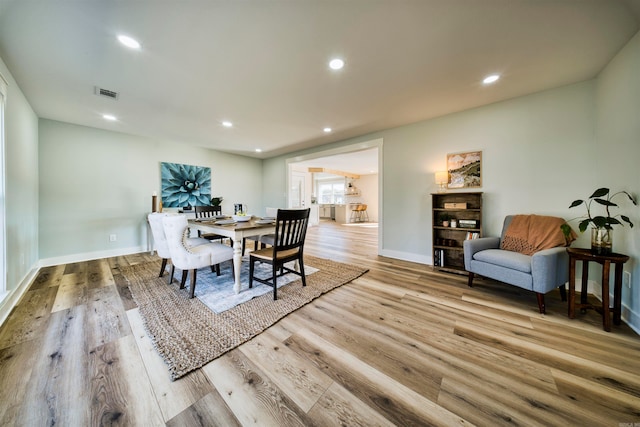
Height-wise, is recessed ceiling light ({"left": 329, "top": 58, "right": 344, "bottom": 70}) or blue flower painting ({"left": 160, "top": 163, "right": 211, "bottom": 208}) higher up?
recessed ceiling light ({"left": 329, "top": 58, "right": 344, "bottom": 70})

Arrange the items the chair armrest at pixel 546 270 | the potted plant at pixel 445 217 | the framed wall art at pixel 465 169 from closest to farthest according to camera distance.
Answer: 1. the chair armrest at pixel 546 270
2. the framed wall art at pixel 465 169
3. the potted plant at pixel 445 217

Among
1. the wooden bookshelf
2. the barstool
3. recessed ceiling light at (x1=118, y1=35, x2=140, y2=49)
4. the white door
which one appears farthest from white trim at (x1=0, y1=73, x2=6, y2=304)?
the barstool

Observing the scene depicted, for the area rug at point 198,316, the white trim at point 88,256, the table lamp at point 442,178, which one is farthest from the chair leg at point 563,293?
the white trim at point 88,256

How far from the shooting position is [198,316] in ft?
6.19

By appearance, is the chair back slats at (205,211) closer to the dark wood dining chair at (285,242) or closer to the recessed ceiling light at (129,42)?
the dark wood dining chair at (285,242)

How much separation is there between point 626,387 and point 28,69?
5.17m

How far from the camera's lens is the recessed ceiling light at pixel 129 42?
169cm

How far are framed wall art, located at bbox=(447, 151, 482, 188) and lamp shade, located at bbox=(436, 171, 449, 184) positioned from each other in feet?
0.44

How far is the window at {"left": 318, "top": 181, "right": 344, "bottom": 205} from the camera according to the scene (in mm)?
11367

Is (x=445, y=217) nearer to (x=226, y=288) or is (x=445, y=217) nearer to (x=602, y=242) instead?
(x=602, y=242)

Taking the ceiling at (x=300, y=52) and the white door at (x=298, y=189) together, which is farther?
the white door at (x=298, y=189)

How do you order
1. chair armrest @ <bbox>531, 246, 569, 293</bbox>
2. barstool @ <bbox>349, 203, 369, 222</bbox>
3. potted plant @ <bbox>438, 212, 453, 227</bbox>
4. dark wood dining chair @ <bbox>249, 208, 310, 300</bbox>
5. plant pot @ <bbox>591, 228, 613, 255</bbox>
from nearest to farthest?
plant pot @ <bbox>591, 228, 613, 255</bbox>, chair armrest @ <bbox>531, 246, 569, 293</bbox>, dark wood dining chair @ <bbox>249, 208, 310, 300</bbox>, potted plant @ <bbox>438, 212, 453, 227</bbox>, barstool @ <bbox>349, 203, 369, 222</bbox>

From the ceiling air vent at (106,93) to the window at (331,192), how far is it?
928 centimetres

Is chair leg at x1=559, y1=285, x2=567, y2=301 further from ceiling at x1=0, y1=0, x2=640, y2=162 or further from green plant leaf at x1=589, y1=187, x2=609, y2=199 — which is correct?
ceiling at x1=0, y1=0, x2=640, y2=162
